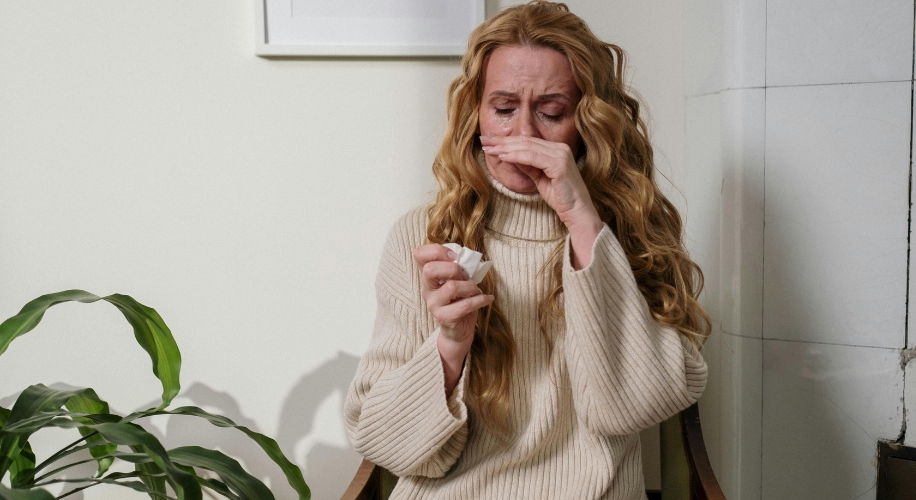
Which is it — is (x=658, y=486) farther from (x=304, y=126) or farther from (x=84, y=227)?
(x=84, y=227)

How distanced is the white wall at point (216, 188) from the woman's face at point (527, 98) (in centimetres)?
37

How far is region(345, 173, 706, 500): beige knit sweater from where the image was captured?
1.12 m

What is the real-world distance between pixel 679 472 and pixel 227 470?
2.62 ft

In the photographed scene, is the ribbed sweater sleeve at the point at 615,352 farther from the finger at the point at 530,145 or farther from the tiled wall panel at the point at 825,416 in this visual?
the tiled wall panel at the point at 825,416

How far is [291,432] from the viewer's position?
5.38ft

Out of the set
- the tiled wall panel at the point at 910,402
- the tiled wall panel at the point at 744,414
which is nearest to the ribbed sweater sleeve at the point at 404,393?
the tiled wall panel at the point at 744,414

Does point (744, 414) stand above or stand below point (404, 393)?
below

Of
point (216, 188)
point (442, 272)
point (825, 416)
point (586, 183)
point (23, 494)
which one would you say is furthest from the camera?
point (216, 188)

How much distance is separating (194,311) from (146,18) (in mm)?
633

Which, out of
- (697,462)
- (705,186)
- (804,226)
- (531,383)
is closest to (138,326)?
(531,383)

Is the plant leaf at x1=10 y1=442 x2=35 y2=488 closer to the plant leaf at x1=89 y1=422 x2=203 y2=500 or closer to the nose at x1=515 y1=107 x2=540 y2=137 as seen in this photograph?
the plant leaf at x1=89 y1=422 x2=203 y2=500

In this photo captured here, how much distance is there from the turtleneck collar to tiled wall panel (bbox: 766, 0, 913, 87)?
0.53 m

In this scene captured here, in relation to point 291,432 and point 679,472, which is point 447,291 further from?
point 291,432

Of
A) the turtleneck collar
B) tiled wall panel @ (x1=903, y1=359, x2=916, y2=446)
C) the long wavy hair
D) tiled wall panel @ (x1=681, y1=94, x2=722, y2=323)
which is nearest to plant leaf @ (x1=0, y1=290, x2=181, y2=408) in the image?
the long wavy hair
